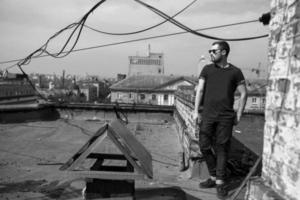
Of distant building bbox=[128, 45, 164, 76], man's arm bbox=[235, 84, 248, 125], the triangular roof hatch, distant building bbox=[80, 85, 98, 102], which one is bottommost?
distant building bbox=[80, 85, 98, 102]

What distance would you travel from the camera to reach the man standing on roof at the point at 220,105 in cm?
364

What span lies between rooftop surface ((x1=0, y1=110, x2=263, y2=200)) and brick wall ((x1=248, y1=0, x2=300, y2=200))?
1478mm

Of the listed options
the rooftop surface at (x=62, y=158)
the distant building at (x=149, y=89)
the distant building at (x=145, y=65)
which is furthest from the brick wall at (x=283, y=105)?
the distant building at (x=145, y=65)

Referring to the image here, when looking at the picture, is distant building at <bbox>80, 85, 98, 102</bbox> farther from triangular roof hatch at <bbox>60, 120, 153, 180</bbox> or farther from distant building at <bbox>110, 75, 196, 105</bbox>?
triangular roof hatch at <bbox>60, 120, 153, 180</bbox>

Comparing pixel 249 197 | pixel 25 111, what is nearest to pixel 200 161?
pixel 249 197

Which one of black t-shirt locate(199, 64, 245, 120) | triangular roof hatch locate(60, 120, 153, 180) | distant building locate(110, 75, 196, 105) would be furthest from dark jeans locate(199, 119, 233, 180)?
distant building locate(110, 75, 196, 105)

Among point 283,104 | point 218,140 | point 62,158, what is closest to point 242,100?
point 218,140

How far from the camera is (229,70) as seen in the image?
3.68 metres

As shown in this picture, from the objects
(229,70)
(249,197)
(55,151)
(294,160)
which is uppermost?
(229,70)

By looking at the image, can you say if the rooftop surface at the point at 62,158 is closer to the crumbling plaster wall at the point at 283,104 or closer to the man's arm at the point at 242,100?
the man's arm at the point at 242,100

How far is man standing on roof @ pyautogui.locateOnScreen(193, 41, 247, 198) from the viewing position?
3.64m

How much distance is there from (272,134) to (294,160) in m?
0.48

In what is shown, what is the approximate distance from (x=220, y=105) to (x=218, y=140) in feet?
1.63

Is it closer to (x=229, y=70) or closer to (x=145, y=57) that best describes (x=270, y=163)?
(x=229, y=70)
